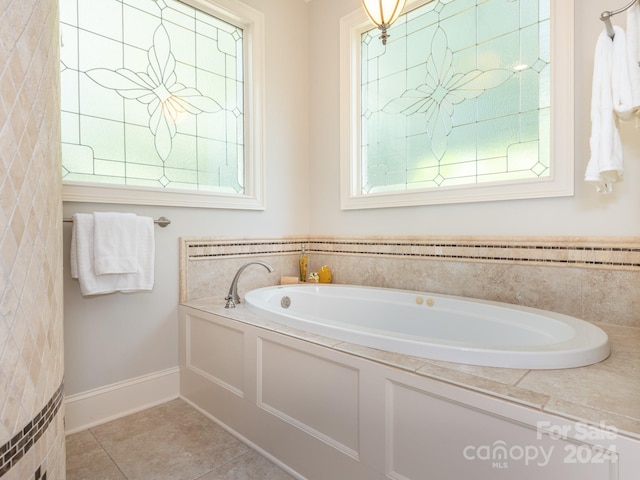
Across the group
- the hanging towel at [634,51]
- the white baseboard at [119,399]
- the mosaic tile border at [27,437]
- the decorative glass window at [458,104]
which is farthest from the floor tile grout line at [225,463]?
the hanging towel at [634,51]

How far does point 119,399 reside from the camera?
6.68 feet

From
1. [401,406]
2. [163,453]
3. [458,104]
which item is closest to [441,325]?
[401,406]

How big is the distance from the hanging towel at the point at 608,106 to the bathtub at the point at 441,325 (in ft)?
2.21

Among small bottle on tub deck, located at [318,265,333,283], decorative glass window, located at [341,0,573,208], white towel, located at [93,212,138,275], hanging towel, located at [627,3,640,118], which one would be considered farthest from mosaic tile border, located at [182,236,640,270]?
hanging towel, located at [627,3,640,118]

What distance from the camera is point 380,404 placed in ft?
3.89

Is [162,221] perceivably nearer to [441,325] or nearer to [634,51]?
[441,325]

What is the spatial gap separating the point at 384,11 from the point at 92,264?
192 centimetres

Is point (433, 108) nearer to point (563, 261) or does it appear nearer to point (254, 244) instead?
point (563, 261)

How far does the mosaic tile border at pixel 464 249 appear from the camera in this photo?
1695mm

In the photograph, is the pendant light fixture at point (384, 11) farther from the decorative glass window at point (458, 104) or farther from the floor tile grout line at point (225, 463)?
the floor tile grout line at point (225, 463)

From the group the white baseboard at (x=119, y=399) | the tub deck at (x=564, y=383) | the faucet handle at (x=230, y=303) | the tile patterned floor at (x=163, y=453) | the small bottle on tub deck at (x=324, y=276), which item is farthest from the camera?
the small bottle on tub deck at (x=324, y=276)

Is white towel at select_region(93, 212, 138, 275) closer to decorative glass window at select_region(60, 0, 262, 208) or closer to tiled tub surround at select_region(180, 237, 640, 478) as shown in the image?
decorative glass window at select_region(60, 0, 262, 208)

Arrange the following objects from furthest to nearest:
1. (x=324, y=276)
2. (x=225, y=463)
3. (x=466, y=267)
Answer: (x=324, y=276) < (x=466, y=267) < (x=225, y=463)

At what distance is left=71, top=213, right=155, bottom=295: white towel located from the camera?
1.77 meters
